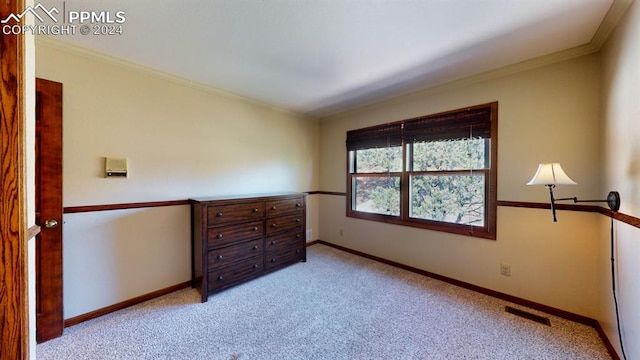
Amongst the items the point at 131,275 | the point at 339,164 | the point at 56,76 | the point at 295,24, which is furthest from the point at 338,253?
the point at 56,76

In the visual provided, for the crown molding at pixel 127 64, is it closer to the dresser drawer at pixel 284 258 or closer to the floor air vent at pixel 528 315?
the dresser drawer at pixel 284 258

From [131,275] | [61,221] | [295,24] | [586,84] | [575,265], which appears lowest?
[131,275]

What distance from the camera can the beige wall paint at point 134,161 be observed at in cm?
200

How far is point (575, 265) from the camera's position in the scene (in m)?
2.05

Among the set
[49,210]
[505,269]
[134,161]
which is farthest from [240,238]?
[505,269]

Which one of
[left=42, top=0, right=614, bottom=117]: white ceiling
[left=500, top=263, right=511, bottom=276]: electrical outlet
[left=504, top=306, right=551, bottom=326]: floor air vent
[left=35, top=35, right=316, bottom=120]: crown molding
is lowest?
[left=504, top=306, right=551, bottom=326]: floor air vent

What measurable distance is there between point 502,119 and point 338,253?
277cm

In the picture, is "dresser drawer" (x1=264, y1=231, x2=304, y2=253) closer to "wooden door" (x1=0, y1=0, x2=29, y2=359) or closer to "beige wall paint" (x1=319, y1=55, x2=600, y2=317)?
"beige wall paint" (x1=319, y1=55, x2=600, y2=317)

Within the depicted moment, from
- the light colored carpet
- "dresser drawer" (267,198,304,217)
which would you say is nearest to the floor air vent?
the light colored carpet

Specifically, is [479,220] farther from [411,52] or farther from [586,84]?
[411,52]

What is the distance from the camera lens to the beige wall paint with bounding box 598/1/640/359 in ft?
4.51

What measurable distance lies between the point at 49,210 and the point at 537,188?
4.18m

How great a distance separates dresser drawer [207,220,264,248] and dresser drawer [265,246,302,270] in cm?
38

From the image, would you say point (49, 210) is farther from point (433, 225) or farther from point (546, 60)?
point (546, 60)
